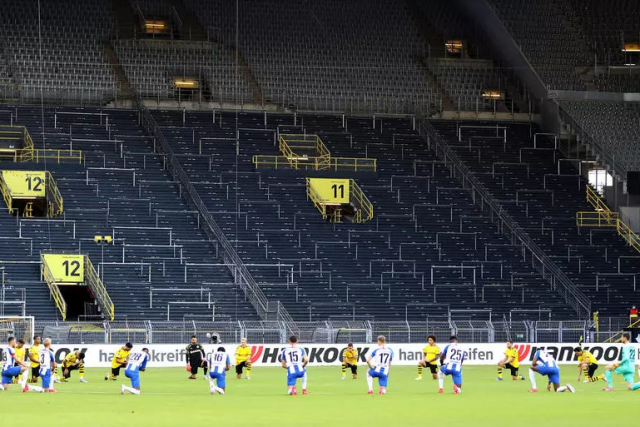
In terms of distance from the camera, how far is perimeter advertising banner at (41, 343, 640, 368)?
4938 centimetres

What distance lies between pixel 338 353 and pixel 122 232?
14.0 meters

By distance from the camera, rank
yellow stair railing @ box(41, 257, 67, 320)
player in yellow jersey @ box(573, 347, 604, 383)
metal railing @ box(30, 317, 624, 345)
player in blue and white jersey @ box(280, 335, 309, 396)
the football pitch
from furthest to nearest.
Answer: yellow stair railing @ box(41, 257, 67, 320), metal railing @ box(30, 317, 624, 345), player in yellow jersey @ box(573, 347, 604, 383), player in blue and white jersey @ box(280, 335, 309, 396), the football pitch

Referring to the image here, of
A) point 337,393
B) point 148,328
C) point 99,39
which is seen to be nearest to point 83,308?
point 148,328

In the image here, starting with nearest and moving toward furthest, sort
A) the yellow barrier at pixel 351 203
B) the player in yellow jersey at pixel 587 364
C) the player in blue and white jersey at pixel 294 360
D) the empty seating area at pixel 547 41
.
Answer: the player in blue and white jersey at pixel 294 360 < the player in yellow jersey at pixel 587 364 < the yellow barrier at pixel 351 203 < the empty seating area at pixel 547 41

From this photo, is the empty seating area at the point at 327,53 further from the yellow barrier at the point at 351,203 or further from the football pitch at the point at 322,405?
the football pitch at the point at 322,405

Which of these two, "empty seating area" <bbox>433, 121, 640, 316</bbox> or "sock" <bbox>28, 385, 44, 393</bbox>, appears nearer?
"sock" <bbox>28, 385, 44, 393</bbox>

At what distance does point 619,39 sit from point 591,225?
44.5 feet

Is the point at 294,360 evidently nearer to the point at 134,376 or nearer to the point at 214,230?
the point at 134,376

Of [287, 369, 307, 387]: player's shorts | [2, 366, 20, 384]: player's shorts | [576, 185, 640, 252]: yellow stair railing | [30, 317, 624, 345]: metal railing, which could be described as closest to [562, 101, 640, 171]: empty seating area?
[576, 185, 640, 252]: yellow stair railing

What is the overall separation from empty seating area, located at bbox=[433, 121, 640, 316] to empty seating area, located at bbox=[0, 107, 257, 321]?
55.7ft

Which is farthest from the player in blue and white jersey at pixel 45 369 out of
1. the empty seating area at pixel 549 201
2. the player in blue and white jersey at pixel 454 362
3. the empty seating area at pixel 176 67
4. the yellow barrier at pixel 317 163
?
the empty seating area at pixel 176 67

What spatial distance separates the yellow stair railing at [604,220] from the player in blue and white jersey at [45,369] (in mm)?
38400

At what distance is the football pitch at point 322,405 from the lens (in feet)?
81.1

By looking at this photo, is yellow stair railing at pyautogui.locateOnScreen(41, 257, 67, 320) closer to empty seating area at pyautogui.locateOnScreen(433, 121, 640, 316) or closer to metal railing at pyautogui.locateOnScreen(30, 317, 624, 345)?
metal railing at pyautogui.locateOnScreen(30, 317, 624, 345)
